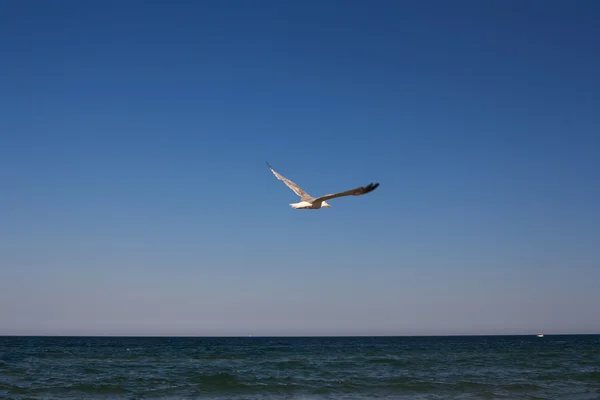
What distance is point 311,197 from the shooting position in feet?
47.6

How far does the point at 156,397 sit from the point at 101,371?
1155 cm

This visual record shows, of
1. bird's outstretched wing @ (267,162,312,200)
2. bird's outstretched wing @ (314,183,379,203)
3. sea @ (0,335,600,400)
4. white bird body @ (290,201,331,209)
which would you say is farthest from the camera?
sea @ (0,335,600,400)

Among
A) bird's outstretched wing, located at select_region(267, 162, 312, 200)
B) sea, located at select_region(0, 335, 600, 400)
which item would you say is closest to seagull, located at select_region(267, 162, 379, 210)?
bird's outstretched wing, located at select_region(267, 162, 312, 200)

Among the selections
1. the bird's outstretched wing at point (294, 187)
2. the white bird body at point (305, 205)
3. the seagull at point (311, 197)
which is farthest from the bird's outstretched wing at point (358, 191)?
the bird's outstretched wing at point (294, 187)

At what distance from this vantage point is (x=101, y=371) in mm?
30234

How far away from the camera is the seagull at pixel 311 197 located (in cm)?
1144

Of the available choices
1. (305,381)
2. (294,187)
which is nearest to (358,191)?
(294,187)

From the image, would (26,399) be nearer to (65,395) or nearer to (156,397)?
(65,395)

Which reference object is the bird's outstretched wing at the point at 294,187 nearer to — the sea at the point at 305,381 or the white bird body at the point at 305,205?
the white bird body at the point at 305,205

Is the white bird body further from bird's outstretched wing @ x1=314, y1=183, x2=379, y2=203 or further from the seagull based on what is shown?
bird's outstretched wing @ x1=314, y1=183, x2=379, y2=203

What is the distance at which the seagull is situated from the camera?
1144 cm

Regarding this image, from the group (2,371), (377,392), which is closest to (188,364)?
(2,371)

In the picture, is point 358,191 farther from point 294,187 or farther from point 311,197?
point 294,187

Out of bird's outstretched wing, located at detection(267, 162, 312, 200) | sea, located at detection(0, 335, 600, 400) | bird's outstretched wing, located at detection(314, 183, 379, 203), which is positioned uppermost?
bird's outstretched wing, located at detection(267, 162, 312, 200)
